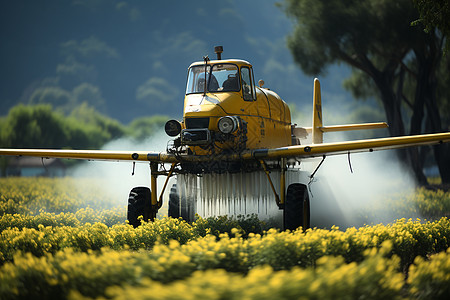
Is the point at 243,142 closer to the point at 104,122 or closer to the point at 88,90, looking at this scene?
the point at 104,122

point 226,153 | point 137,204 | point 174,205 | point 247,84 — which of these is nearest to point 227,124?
point 226,153

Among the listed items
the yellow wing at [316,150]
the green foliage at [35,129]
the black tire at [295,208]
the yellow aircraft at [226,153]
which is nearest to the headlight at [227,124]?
the yellow aircraft at [226,153]

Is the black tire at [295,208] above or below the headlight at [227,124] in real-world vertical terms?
below

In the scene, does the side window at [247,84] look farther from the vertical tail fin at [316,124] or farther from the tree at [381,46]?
the tree at [381,46]

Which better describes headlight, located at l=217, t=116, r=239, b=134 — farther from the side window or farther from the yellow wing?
the side window

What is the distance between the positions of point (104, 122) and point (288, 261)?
395 ft

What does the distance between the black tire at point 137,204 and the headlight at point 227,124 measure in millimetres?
2746

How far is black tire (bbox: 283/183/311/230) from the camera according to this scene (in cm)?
1163

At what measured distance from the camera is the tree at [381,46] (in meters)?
29.7

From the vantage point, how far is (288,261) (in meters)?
7.02

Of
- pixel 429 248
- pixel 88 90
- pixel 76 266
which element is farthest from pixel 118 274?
pixel 88 90

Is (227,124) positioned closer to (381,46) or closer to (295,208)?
(295,208)

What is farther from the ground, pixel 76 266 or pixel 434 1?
pixel 434 1

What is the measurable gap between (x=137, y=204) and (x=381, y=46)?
908 inches
